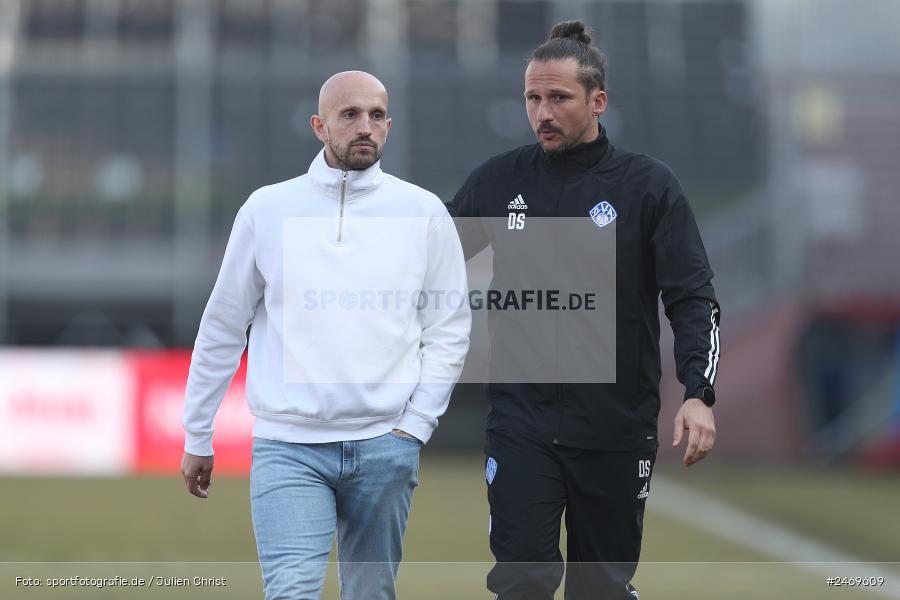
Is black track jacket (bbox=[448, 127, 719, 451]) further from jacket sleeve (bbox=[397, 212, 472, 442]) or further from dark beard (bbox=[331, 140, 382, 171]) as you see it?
dark beard (bbox=[331, 140, 382, 171])

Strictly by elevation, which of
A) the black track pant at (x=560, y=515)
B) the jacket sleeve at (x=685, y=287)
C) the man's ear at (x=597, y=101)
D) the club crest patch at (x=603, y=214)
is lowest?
the black track pant at (x=560, y=515)

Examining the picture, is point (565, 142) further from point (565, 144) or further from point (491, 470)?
point (491, 470)

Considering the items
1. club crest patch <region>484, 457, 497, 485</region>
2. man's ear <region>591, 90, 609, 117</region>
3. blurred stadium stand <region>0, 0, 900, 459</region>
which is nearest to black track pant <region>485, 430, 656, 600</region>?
club crest patch <region>484, 457, 497, 485</region>

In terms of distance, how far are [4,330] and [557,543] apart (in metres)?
20.0

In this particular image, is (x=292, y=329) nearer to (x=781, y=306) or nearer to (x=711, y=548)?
(x=711, y=548)

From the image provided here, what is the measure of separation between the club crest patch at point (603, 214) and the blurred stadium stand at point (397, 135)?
1796cm

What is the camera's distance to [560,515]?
15.9 ft

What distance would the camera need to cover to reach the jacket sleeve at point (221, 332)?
4.66 meters

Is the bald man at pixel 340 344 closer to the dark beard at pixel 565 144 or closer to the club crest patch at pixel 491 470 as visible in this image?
the club crest patch at pixel 491 470

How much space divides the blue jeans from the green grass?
409cm

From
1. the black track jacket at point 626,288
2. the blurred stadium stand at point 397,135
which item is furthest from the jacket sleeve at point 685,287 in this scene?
the blurred stadium stand at point 397,135

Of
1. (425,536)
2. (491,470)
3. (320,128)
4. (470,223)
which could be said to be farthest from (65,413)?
(320,128)

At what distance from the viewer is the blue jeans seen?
14.6ft

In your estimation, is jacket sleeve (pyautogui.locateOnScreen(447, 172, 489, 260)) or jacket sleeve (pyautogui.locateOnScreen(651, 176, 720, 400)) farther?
jacket sleeve (pyautogui.locateOnScreen(447, 172, 489, 260))
